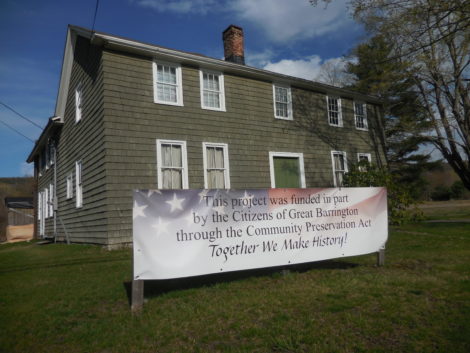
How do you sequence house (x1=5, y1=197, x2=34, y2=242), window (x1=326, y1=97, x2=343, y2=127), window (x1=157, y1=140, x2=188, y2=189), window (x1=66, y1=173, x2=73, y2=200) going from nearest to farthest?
window (x1=157, y1=140, x2=188, y2=189)
window (x1=66, y1=173, x2=73, y2=200)
window (x1=326, y1=97, x2=343, y2=127)
house (x1=5, y1=197, x2=34, y2=242)

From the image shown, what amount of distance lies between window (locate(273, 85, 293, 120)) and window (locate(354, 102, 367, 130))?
14.7ft

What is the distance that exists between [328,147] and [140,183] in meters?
8.88

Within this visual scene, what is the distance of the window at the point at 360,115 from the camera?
17953 millimetres

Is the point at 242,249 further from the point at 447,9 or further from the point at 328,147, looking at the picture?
the point at 328,147

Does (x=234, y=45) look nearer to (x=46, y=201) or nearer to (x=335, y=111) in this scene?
(x=335, y=111)

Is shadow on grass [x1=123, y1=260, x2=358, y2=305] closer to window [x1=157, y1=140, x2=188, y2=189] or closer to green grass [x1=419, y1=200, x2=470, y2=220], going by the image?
window [x1=157, y1=140, x2=188, y2=189]

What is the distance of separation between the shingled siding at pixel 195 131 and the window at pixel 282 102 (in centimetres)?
29

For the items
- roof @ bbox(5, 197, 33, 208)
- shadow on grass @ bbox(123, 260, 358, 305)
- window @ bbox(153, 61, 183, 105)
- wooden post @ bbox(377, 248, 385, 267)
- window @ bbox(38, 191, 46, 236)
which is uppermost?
window @ bbox(153, 61, 183, 105)

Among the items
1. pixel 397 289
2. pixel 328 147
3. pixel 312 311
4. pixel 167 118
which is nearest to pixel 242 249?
pixel 312 311

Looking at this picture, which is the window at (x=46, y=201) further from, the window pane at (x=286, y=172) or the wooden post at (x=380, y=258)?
the wooden post at (x=380, y=258)

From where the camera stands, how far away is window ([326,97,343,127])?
16837mm

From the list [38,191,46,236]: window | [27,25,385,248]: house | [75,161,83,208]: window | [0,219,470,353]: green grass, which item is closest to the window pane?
[27,25,385,248]: house

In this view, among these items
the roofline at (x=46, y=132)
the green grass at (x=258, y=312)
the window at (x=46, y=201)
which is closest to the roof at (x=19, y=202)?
the roofline at (x=46, y=132)

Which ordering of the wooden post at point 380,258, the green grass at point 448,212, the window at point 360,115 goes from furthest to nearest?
1. the green grass at point 448,212
2. the window at point 360,115
3. the wooden post at point 380,258
